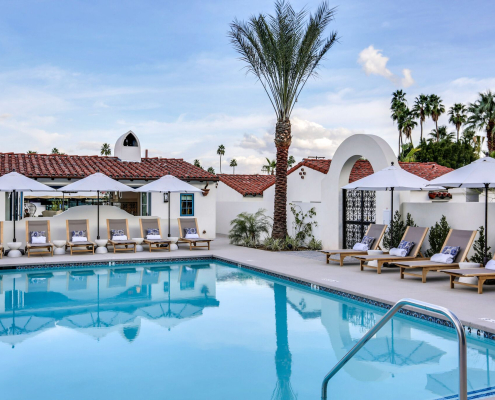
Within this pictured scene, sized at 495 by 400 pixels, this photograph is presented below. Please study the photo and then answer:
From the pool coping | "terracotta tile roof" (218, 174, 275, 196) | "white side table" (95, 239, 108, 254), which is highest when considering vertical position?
"terracotta tile roof" (218, 174, 275, 196)

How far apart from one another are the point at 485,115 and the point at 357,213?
96.5 feet

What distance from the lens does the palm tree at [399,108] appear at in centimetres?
5844

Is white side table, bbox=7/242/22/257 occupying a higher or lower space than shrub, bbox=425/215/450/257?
lower

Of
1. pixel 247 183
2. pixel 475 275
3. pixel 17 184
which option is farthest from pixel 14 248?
pixel 247 183

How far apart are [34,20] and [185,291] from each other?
51.8 feet

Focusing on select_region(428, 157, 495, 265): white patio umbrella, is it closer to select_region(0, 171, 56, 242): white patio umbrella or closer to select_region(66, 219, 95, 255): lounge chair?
select_region(66, 219, 95, 255): lounge chair

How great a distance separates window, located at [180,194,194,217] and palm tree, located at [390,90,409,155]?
41496 millimetres

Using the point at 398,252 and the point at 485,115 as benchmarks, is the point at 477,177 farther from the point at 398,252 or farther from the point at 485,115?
the point at 485,115

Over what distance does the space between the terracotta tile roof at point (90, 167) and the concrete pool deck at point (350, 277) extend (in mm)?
4893

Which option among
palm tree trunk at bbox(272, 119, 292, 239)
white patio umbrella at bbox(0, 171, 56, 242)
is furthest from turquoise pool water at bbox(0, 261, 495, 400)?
palm tree trunk at bbox(272, 119, 292, 239)

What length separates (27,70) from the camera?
23266mm

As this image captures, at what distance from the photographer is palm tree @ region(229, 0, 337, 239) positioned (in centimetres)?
1850

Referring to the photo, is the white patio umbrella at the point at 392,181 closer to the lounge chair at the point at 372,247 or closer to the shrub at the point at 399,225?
the lounge chair at the point at 372,247

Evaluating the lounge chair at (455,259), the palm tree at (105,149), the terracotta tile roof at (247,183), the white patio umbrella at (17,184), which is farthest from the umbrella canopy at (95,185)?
the palm tree at (105,149)
